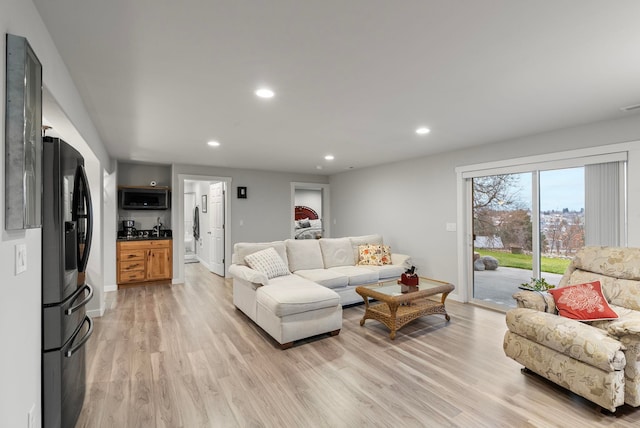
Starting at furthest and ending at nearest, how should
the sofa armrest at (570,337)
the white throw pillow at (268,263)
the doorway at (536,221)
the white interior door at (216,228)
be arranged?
1. the white interior door at (216,228)
2. the white throw pillow at (268,263)
3. the doorway at (536,221)
4. the sofa armrest at (570,337)

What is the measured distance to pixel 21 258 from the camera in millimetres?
1353

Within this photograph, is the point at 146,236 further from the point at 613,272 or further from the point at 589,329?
the point at 613,272

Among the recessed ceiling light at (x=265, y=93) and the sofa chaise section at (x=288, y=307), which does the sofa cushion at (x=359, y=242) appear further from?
the recessed ceiling light at (x=265, y=93)

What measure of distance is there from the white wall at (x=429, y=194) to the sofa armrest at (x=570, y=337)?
162 cm

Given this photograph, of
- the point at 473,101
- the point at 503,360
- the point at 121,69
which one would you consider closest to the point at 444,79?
the point at 473,101

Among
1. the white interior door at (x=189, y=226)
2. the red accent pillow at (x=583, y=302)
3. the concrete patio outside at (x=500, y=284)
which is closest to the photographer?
the red accent pillow at (x=583, y=302)

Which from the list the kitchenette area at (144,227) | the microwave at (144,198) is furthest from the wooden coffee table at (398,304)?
the microwave at (144,198)

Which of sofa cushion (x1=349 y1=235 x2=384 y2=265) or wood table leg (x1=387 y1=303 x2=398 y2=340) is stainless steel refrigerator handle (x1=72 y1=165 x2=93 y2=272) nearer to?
wood table leg (x1=387 y1=303 x2=398 y2=340)

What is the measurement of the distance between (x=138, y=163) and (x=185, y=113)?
3.72 m

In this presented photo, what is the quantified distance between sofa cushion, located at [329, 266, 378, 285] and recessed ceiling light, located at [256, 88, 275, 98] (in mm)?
2713

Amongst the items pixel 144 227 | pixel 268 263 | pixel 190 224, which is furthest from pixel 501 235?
pixel 190 224

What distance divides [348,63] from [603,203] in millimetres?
3328

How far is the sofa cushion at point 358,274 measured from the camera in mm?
4406

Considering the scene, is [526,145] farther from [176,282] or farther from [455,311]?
[176,282]
